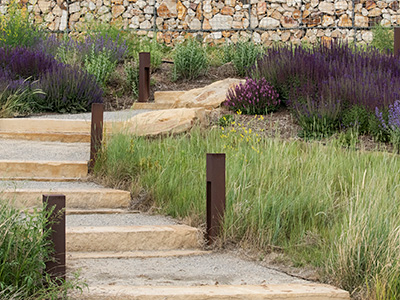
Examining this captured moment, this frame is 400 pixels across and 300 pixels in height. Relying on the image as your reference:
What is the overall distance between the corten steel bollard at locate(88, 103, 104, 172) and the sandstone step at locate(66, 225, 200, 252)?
A: 1.96 meters

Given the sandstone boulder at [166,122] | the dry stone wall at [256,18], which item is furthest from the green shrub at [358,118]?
the dry stone wall at [256,18]

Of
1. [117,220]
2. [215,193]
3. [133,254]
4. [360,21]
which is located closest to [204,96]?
[117,220]

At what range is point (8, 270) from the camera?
11.2ft

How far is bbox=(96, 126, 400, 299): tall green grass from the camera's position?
394 cm

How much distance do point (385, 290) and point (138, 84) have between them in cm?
827

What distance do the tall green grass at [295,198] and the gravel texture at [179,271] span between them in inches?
12.5

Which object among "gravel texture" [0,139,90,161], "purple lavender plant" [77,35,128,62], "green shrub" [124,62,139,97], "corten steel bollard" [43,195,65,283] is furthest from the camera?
"purple lavender plant" [77,35,128,62]

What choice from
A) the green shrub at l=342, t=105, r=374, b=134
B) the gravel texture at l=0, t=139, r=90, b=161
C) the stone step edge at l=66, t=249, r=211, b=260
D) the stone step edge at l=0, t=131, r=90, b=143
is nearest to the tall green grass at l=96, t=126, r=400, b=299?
the stone step edge at l=66, t=249, r=211, b=260

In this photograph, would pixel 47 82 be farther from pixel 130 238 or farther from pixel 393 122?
pixel 130 238

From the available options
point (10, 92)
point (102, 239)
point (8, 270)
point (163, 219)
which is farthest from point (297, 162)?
point (10, 92)

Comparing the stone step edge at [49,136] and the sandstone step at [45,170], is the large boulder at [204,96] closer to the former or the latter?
the stone step edge at [49,136]

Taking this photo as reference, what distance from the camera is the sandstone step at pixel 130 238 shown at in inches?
185

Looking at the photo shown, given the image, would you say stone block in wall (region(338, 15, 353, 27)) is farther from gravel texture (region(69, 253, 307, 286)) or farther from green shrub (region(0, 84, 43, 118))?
gravel texture (region(69, 253, 307, 286))

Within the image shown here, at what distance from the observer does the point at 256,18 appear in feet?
52.9
